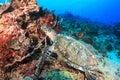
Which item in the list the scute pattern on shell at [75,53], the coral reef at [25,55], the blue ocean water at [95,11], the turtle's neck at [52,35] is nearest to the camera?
the coral reef at [25,55]

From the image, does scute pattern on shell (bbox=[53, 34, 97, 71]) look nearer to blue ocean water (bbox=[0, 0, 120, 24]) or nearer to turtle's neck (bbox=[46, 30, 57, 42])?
turtle's neck (bbox=[46, 30, 57, 42])

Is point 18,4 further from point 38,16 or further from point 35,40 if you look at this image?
point 35,40

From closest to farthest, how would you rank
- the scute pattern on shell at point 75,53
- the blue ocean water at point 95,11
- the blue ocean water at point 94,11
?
1. the scute pattern on shell at point 75,53
2. the blue ocean water at point 94,11
3. the blue ocean water at point 95,11

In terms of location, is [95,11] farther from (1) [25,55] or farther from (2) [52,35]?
(1) [25,55]

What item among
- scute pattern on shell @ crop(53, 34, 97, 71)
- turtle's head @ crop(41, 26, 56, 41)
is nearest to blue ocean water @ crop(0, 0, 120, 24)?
turtle's head @ crop(41, 26, 56, 41)

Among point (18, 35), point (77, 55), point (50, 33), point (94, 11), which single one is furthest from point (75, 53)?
point (94, 11)

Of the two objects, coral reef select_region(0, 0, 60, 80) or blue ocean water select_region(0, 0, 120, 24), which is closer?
coral reef select_region(0, 0, 60, 80)

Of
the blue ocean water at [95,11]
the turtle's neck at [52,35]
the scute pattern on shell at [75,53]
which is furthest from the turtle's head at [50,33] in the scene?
the blue ocean water at [95,11]

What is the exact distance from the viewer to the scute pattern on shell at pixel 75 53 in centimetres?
535

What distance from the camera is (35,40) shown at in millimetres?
6133

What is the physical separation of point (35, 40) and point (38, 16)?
4.31ft

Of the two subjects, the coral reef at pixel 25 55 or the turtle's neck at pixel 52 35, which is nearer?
the coral reef at pixel 25 55

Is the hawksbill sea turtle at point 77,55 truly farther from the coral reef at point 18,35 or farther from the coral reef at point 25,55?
the coral reef at point 18,35

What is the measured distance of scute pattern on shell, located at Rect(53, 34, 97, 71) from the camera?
17.5 ft
